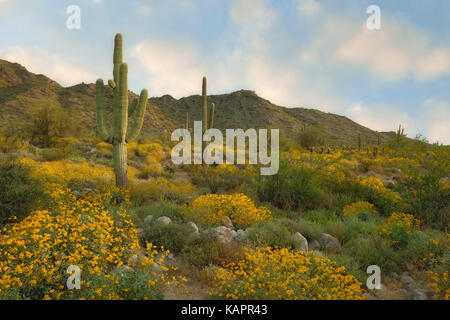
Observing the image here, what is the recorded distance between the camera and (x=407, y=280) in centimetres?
402

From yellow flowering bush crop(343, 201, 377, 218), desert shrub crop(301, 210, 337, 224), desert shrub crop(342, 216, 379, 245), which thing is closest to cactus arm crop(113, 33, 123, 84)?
desert shrub crop(301, 210, 337, 224)

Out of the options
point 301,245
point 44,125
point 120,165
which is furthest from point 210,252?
point 44,125

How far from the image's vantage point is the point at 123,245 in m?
4.29

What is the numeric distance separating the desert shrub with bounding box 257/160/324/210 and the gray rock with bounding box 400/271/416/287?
3.54 m

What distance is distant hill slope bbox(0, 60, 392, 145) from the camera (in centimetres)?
3712

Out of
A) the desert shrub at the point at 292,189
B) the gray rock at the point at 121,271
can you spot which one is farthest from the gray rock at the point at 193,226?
the desert shrub at the point at 292,189

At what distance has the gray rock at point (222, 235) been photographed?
4.73 metres

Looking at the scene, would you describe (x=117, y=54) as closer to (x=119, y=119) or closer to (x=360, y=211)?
(x=119, y=119)

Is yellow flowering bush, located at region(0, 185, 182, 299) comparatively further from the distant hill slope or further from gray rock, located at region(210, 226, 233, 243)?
the distant hill slope

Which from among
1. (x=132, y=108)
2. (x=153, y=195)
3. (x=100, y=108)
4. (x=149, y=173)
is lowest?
(x=153, y=195)

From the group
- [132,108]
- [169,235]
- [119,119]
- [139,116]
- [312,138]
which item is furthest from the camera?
[312,138]

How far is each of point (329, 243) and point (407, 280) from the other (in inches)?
52.6

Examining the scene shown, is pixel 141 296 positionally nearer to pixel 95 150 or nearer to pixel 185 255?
pixel 185 255
